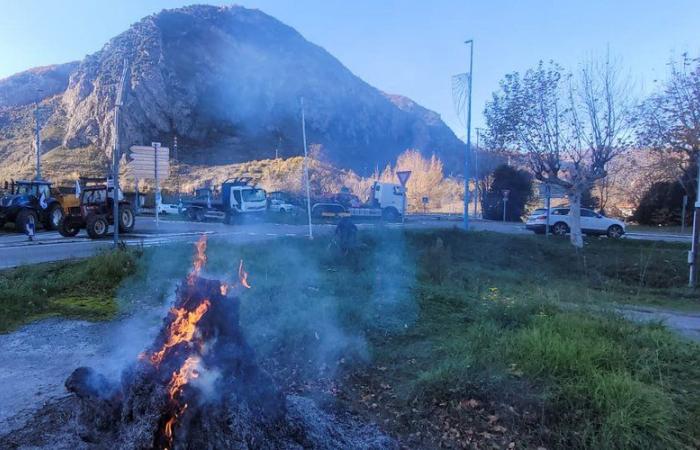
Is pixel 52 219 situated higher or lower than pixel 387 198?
lower

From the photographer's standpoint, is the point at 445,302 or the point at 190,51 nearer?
the point at 190,51

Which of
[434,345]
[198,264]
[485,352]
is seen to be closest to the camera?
[198,264]

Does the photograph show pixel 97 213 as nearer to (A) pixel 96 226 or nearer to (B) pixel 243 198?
(A) pixel 96 226

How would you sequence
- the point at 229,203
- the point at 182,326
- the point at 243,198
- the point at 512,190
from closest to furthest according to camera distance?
the point at 182,326
the point at 229,203
the point at 243,198
the point at 512,190

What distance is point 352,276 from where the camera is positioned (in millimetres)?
7496

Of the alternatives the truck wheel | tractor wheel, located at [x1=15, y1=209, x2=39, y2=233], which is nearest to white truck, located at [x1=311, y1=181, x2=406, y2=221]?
the truck wheel

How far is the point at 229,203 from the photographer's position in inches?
952

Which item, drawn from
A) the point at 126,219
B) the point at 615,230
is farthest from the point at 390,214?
the point at 126,219

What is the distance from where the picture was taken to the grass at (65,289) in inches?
244

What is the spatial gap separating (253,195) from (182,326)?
22.3m

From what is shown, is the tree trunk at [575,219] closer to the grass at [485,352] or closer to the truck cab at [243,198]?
the grass at [485,352]

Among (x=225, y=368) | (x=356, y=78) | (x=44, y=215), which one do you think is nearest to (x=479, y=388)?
(x=225, y=368)

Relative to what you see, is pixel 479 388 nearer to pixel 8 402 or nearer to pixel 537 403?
pixel 537 403

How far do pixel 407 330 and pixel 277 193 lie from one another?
97.6ft
